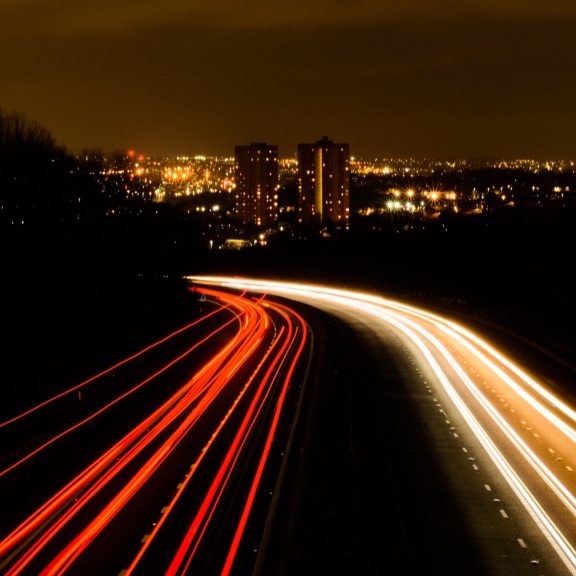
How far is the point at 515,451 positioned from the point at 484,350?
16587 millimetres

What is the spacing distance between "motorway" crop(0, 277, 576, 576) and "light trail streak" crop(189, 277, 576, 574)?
7 centimetres

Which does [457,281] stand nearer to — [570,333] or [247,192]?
[570,333]

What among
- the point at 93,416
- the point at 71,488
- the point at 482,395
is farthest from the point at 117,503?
the point at 482,395

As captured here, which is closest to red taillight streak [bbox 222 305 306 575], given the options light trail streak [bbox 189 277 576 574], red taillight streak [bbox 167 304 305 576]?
red taillight streak [bbox 167 304 305 576]

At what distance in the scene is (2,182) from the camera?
3741 cm

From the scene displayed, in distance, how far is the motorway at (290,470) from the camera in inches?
505

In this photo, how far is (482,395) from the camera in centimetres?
2611

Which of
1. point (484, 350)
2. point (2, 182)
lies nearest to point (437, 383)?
point (484, 350)

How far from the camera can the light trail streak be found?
49.9ft

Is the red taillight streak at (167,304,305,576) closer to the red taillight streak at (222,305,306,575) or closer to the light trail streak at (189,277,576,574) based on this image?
the red taillight streak at (222,305,306,575)

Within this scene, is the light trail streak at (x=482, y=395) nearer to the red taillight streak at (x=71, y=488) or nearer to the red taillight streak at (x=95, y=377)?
the red taillight streak at (x=71, y=488)

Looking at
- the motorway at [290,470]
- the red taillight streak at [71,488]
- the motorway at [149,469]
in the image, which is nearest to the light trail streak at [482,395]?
the motorway at [290,470]

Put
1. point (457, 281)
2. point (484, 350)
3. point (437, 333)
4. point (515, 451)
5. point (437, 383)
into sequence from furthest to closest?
point (457, 281), point (437, 333), point (484, 350), point (437, 383), point (515, 451)

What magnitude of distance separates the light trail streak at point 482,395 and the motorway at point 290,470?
7cm
